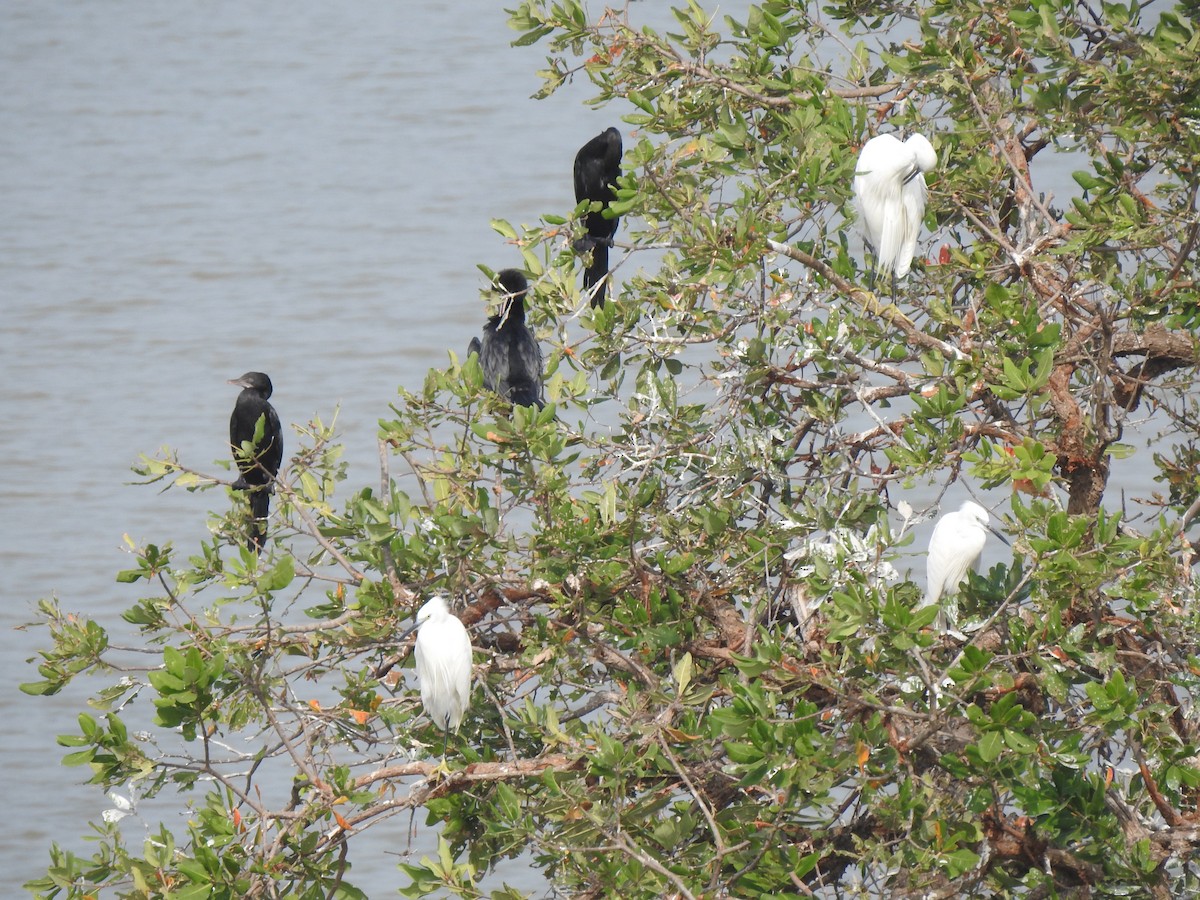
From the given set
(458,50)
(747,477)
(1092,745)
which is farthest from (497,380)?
(458,50)

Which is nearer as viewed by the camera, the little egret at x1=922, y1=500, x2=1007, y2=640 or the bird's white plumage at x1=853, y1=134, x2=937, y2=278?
the little egret at x1=922, y1=500, x2=1007, y2=640

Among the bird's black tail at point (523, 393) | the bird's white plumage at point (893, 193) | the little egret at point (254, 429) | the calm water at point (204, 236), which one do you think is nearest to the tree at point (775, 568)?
the bird's white plumage at point (893, 193)

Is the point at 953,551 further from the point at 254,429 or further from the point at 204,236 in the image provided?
the point at 204,236

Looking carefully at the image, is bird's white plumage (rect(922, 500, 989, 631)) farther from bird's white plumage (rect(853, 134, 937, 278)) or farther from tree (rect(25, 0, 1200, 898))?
bird's white plumage (rect(853, 134, 937, 278))

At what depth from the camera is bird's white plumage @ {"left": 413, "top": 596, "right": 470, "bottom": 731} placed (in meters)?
2.79

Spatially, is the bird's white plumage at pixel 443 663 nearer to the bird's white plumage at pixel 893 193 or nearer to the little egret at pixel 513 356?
the bird's white plumage at pixel 893 193

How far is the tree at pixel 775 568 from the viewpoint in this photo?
257 centimetres

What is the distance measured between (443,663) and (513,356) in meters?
1.77

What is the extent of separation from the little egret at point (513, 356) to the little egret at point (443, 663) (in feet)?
5.04

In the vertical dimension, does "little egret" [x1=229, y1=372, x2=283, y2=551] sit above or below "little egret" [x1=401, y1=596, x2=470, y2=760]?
below

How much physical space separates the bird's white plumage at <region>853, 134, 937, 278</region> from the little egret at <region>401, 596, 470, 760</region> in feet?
3.96

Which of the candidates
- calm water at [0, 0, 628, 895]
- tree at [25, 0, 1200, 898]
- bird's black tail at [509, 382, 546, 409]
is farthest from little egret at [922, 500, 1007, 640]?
calm water at [0, 0, 628, 895]

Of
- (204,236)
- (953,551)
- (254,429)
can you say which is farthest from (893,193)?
(204,236)

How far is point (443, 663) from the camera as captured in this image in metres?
2.79
